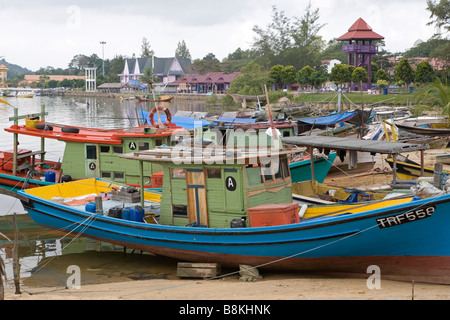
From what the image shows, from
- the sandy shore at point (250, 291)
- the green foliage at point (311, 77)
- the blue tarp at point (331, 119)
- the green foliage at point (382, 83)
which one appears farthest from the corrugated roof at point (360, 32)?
the sandy shore at point (250, 291)

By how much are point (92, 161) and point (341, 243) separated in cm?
1109

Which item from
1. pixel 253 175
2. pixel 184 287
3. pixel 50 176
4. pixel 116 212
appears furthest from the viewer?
pixel 50 176

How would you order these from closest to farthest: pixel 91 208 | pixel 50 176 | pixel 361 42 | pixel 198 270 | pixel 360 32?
pixel 198 270 < pixel 91 208 < pixel 50 176 < pixel 360 32 < pixel 361 42

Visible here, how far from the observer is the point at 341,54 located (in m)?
97.2

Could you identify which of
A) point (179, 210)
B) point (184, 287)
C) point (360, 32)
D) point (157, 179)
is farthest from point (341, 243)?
point (360, 32)

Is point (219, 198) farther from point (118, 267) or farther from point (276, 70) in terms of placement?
point (276, 70)

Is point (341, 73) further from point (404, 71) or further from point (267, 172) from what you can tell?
point (267, 172)

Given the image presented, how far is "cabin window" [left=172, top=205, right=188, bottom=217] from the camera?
14.3 metres

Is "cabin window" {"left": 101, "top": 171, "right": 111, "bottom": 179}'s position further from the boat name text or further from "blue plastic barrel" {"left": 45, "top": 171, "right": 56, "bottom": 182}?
the boat name text

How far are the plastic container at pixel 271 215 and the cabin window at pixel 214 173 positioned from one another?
1237mm

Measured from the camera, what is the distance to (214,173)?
45.1 feet

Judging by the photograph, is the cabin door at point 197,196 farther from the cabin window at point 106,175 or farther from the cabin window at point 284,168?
the cabin window at point 106,175

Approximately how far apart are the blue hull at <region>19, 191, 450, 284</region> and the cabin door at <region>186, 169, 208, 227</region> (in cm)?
59

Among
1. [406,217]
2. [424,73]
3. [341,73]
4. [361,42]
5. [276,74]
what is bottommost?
[406,217]
